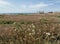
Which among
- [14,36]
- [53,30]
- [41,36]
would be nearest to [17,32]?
[14,36]

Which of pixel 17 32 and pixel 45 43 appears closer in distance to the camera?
pixel 45 43

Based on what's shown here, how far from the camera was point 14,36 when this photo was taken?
6824 millimetres

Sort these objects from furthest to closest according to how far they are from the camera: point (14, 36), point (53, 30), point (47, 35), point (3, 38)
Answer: point (53, 30)
point (3, 38)
point (14, 36)
point (47, 35)

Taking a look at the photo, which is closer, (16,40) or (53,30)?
(16,40)

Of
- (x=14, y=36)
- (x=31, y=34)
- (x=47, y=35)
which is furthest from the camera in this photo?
(x=14, y=36)

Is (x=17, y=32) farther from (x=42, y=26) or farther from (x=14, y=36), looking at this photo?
(x=42, y=26)

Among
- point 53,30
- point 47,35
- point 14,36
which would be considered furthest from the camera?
point 53,30

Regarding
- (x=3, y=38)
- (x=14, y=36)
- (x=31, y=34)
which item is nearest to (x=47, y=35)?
(x=31, y=34)

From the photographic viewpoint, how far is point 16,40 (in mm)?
6363

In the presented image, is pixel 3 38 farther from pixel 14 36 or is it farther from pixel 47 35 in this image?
pixel 47 35

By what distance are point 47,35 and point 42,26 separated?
32.4 inches

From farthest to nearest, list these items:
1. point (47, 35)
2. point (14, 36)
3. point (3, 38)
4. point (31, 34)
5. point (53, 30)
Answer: point (53, 30), point (3, 38), point (14, 36), point (47, 35), point (31, 34)

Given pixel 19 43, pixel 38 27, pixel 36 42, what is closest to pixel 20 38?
pixel 19 43

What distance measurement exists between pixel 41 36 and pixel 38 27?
639mm
